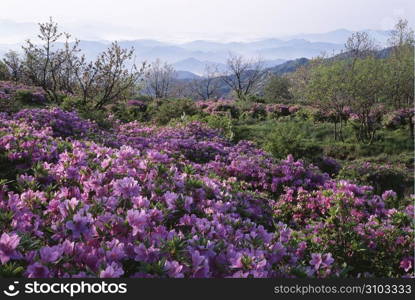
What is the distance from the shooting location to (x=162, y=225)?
3.05 m

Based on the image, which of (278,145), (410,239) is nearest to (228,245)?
(410,239)

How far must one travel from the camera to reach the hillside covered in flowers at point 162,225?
8.34ft

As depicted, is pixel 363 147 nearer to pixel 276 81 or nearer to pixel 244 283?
pixel 244 283

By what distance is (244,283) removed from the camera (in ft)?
8.03

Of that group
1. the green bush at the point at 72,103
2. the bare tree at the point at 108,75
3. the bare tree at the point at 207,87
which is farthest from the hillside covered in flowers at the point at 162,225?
the bare tree at the point at 207,87

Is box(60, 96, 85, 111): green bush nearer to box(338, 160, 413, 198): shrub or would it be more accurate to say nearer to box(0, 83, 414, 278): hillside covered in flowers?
box(0, 83, 414, 278): hillside covered in flowers

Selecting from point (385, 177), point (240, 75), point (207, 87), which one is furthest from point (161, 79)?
point (385, 177)

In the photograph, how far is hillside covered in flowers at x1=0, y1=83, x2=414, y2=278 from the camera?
8.34ft

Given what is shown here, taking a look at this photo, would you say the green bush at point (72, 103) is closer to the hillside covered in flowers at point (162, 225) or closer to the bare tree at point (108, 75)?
the bare tree at point (108, 75)
